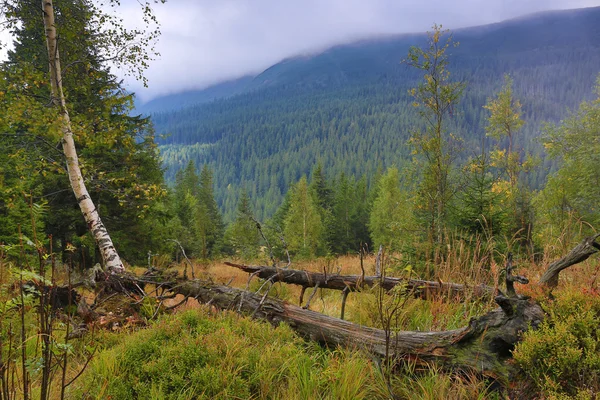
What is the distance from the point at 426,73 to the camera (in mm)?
9117

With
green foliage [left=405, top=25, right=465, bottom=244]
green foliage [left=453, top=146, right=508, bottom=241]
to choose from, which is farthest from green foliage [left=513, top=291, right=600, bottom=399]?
green foliage [left=405, top=25, right=465, bottom=244]

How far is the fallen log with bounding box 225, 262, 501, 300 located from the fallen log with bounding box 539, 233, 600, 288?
0.87 metres

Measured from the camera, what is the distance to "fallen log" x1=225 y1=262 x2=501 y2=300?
157 inches

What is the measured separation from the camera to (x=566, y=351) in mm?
2152

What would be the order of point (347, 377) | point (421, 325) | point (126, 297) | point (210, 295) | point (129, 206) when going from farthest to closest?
point (129, 206), point (126, 297), point (210, 295), point (421, 325), point (347, 377)

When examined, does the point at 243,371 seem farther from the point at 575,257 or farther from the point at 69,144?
A: the point at 69,144

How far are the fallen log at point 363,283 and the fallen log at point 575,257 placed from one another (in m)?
0.87

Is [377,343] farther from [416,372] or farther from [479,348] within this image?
[479,348]

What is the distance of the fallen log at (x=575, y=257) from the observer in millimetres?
2602

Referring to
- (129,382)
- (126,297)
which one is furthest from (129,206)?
(129,382)

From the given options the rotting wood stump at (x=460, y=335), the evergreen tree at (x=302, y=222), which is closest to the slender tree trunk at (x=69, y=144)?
the rotting wood stump at (x=460, y=335)

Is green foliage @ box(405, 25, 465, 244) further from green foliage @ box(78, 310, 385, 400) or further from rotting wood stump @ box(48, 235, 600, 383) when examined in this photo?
green foliage @ box(78, 310, 385, 400)

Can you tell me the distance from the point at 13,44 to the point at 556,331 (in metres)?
17.9

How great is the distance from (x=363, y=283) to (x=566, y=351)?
8.89 ft
